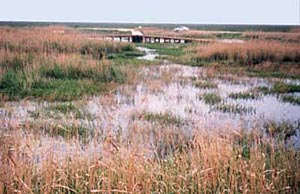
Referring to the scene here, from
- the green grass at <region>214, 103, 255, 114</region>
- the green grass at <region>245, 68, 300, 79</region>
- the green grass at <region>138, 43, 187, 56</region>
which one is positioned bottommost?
the green grass at <region>138, 43, 187, 56</region>

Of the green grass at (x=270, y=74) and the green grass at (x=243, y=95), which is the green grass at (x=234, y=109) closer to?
the green grass at (x=243, y=95)

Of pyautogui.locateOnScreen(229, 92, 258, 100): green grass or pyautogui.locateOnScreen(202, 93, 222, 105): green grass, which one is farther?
pyautogui.locateOnScreen(229, 92, 258, 100): green grass

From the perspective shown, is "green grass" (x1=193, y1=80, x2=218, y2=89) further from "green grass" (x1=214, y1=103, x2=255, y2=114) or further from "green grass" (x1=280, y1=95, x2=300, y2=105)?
"green grass" (x1=214, y1=103, x2=255, y2=114)

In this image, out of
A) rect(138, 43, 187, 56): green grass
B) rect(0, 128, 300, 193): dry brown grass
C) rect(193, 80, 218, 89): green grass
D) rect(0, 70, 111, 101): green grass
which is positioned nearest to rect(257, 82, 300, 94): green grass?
rect(193, 80, 218, 89): green grass

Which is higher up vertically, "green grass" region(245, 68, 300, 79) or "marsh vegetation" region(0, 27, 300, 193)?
"marsh vegetation" region(0, 27, 300, 193)

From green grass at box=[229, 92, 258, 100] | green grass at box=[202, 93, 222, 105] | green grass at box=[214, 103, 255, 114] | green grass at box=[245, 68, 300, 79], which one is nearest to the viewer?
green grass at box=[214, 103, 255, 114]

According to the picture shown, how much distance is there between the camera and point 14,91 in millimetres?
7145

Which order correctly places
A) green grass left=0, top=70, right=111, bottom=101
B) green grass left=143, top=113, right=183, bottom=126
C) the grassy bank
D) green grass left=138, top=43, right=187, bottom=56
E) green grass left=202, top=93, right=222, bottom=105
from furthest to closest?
green grass left=138, top=43, right=187, bottom=56, the grassy bank, green grass left=0, top=70, right=111, bottom=101, green grass left=202, top=93, right=222, bottom=105, green grass left=143, top=113, right=183, bottom=126

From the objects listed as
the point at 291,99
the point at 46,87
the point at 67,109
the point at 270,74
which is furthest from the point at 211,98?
the point at 270,74

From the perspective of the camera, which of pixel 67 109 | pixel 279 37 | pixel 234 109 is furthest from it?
pixel 279 37

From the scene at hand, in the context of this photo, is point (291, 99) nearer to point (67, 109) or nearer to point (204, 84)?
point (204, 84)

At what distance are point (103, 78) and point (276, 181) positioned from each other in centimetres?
617

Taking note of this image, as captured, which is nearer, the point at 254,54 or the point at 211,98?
the point at 211,98

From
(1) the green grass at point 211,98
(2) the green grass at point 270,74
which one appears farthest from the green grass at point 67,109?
(2) the green grass at point 270,74
